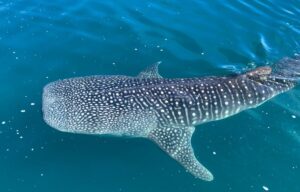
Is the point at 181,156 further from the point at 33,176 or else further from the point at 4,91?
the point at 4,91

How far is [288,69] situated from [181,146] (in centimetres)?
368

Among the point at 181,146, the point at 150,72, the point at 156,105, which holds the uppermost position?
the point at 156,105

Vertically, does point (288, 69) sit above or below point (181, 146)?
above

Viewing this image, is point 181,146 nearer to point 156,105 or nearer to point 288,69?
point 156,105

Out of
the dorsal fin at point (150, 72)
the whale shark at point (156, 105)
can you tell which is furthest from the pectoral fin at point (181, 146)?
the dorsal fin at point (150, 72)

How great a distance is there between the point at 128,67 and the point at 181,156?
132 inches

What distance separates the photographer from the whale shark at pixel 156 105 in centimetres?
822

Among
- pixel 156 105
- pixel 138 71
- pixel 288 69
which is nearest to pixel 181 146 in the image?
pixel 156 105

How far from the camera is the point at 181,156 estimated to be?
8492mm

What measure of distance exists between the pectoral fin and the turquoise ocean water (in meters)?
0.22

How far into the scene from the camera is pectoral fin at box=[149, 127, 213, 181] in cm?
825

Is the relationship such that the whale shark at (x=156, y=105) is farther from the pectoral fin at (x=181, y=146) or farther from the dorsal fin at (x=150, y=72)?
the dorsal fin at (x=150, y=72)

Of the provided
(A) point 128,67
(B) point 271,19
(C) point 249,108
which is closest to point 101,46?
(A) point 128,67

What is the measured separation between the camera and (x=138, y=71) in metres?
10.9
